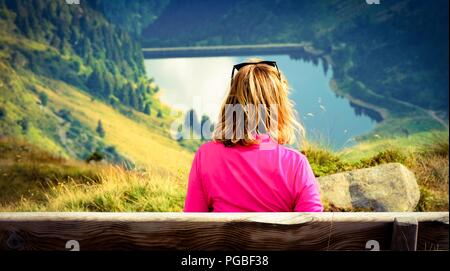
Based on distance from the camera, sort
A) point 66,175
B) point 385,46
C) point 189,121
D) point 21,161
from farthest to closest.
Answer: point 385,46, point 189,121, point 21,161, point 66,175

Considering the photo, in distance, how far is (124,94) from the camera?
497 inches

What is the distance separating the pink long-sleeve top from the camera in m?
2.83

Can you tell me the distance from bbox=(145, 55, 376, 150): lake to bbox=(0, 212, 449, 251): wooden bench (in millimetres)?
5659

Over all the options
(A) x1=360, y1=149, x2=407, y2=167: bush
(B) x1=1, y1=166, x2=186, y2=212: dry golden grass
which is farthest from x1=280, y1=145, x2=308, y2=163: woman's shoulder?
(A) x1=360, y1=149, x2=407, y2=167: bush

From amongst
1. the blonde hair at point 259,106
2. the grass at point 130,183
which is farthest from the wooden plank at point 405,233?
the grass at point 130,183

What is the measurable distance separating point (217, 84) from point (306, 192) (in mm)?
7173

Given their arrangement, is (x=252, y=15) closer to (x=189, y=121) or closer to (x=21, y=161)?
(x=189, y=121)

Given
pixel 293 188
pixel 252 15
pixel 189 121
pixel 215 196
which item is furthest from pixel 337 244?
pixel 252 15

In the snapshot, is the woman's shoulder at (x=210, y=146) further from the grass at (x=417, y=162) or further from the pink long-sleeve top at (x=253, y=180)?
the grass at (x=417, y=162)

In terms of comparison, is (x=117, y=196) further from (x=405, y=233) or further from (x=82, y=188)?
(x=405, y=233)

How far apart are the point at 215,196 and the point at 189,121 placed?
21.7 ft

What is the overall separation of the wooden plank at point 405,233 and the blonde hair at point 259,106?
59 cm

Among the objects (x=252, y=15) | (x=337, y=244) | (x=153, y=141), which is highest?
(x=252, y=15)

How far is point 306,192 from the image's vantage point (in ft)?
9.25
